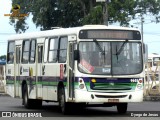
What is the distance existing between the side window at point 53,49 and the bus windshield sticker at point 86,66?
215cm

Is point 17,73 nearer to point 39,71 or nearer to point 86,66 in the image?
point 39,71

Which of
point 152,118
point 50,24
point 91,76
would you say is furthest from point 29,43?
point 50,24

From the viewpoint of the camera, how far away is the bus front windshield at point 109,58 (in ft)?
69.4

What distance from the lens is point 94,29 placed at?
71.1 feet

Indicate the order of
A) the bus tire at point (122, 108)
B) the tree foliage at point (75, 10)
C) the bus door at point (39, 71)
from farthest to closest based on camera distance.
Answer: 1. the tree foliage at point (75, 10)
2. the bus door at point (39, 71)
3. the bus tire at point (122, 108)

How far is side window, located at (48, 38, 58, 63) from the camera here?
76.2ft

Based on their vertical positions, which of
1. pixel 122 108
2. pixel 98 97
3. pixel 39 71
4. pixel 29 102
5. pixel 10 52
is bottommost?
pixel 29 102

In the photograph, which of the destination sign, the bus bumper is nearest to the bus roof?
the destination sign

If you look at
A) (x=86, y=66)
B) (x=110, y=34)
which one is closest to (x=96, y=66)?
(x=86, y=66)

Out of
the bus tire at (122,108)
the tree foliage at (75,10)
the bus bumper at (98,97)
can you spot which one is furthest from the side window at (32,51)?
the tree foliage at (75,10)

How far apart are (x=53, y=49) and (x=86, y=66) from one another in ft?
8.60

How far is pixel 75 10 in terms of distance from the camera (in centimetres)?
5753

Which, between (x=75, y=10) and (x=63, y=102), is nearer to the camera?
(x=63, y=102)

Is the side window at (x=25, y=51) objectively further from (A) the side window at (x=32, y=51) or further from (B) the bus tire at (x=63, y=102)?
(B) the bus tire at (x=63, y=102)
